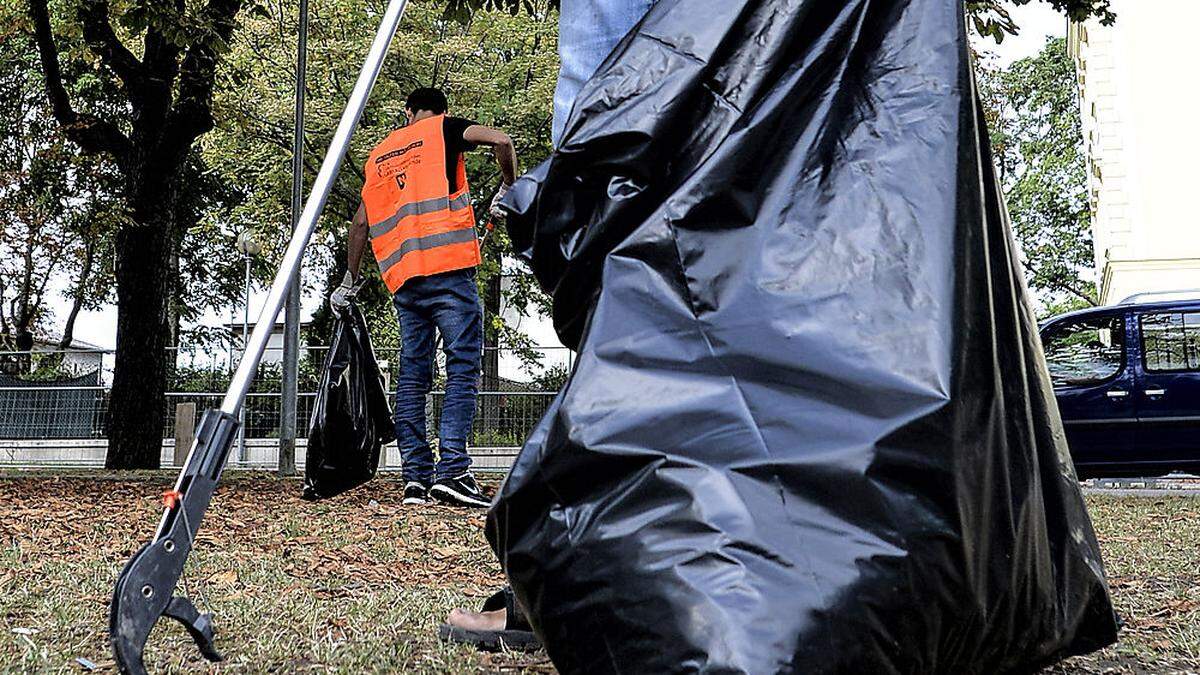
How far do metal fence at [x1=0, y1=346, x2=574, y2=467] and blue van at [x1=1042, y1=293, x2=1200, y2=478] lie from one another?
15.1 feet

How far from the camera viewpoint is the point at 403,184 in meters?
4.91

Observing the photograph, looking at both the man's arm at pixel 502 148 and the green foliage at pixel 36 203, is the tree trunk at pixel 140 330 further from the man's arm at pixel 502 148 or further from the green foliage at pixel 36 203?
the man's arm at pixel 502 148

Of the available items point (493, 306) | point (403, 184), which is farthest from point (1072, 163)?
point (403, 184)

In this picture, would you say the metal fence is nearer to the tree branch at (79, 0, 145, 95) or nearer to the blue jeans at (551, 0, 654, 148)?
the tree branch at (79, 0, 145, 95)

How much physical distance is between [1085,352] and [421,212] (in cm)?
571

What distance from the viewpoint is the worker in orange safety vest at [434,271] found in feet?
15.6

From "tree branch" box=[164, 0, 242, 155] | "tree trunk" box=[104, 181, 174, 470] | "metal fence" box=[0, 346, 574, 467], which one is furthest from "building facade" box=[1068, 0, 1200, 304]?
"tree trunk" box=[104, 181, 174, 470]

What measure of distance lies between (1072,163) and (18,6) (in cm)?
2895

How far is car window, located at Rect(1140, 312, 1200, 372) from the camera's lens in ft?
27.7

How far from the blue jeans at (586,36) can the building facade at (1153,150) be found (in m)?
21.1

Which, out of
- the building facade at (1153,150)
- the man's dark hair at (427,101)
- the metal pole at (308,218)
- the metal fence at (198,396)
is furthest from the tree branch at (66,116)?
the building facade at (1153,150)

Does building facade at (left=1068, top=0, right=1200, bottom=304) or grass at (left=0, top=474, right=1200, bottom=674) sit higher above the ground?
building facade at (left=1068, top=0, right=1200, bottom=304)

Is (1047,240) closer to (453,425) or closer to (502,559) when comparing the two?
(453,425)

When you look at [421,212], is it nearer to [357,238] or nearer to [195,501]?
[357,238]
